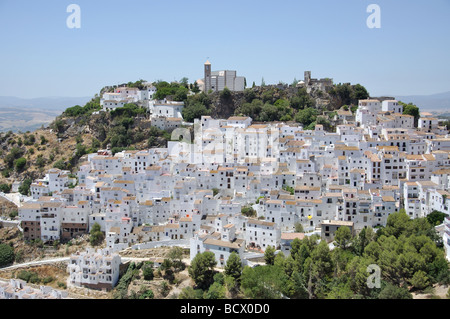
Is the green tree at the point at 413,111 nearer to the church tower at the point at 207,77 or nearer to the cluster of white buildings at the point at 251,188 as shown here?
the cluster of white buildings at the point at 251,188

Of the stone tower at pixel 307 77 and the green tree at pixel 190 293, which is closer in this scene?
the green tree at pixel 190 293

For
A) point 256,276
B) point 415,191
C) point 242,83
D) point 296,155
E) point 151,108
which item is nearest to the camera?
point 256,276

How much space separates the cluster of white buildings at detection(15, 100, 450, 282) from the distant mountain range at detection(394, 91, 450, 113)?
5229 millimetres

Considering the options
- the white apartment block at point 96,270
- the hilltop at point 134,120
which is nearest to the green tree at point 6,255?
the white apartment block at point 96,270

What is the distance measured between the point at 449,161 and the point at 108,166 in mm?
16726

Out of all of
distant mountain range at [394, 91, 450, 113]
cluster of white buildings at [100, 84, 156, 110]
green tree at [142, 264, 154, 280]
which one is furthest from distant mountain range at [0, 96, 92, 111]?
distant mountain range at [394, 91, 450, 113]

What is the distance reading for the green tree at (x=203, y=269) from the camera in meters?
16.1

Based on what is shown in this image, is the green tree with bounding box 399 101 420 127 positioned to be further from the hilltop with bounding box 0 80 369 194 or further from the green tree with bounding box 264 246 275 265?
the green tree with bounding box 264 246 275 265

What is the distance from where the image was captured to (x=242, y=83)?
34.0 meters

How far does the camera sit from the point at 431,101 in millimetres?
32438

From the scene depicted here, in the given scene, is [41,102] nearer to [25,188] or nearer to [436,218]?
[25,188]

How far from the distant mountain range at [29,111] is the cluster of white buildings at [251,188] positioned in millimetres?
16952

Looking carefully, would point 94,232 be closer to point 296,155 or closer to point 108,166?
point 108,166
